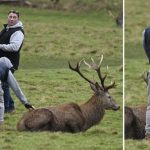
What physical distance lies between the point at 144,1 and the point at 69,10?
8.81 feet

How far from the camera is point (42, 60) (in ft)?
63.3

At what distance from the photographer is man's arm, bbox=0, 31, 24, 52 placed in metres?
10.8

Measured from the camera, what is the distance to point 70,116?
33.3 feet

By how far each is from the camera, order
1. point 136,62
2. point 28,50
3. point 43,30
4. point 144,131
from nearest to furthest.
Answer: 1. point 144,131
2. point 136,62
3. point 28,50
4. point 43,30

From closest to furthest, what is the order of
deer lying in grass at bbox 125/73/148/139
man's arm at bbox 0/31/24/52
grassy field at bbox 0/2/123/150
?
grassy field at bbox 0/2/123/150 < deer lying in grass at bbox 125/73/148/139 < man's arm at bbox 0/31/24/52

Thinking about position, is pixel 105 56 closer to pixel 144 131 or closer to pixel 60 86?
pixel 60 86

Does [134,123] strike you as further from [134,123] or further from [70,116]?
[70,116]

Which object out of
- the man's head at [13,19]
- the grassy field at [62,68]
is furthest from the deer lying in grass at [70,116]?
the man's head at [13,19]

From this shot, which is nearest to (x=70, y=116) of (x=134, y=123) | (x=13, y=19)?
(x=134, y=123)

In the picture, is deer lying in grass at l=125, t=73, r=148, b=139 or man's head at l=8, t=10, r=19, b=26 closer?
deer lying in grass at l=125, t=73, r=148, b=139

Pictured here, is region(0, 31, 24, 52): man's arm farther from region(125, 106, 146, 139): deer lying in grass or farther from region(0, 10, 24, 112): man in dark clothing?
region(125, 106, 146, 139): deer lying in grass

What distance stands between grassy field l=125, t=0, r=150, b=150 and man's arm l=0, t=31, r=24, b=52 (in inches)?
95.8

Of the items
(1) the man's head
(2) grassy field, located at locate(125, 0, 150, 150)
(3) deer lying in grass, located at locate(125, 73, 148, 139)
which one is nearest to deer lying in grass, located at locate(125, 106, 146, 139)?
(3) deer lying in grass, located at locate(125, 73, 148, 139)

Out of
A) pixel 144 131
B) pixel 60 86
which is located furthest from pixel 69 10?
pixel 144 131
